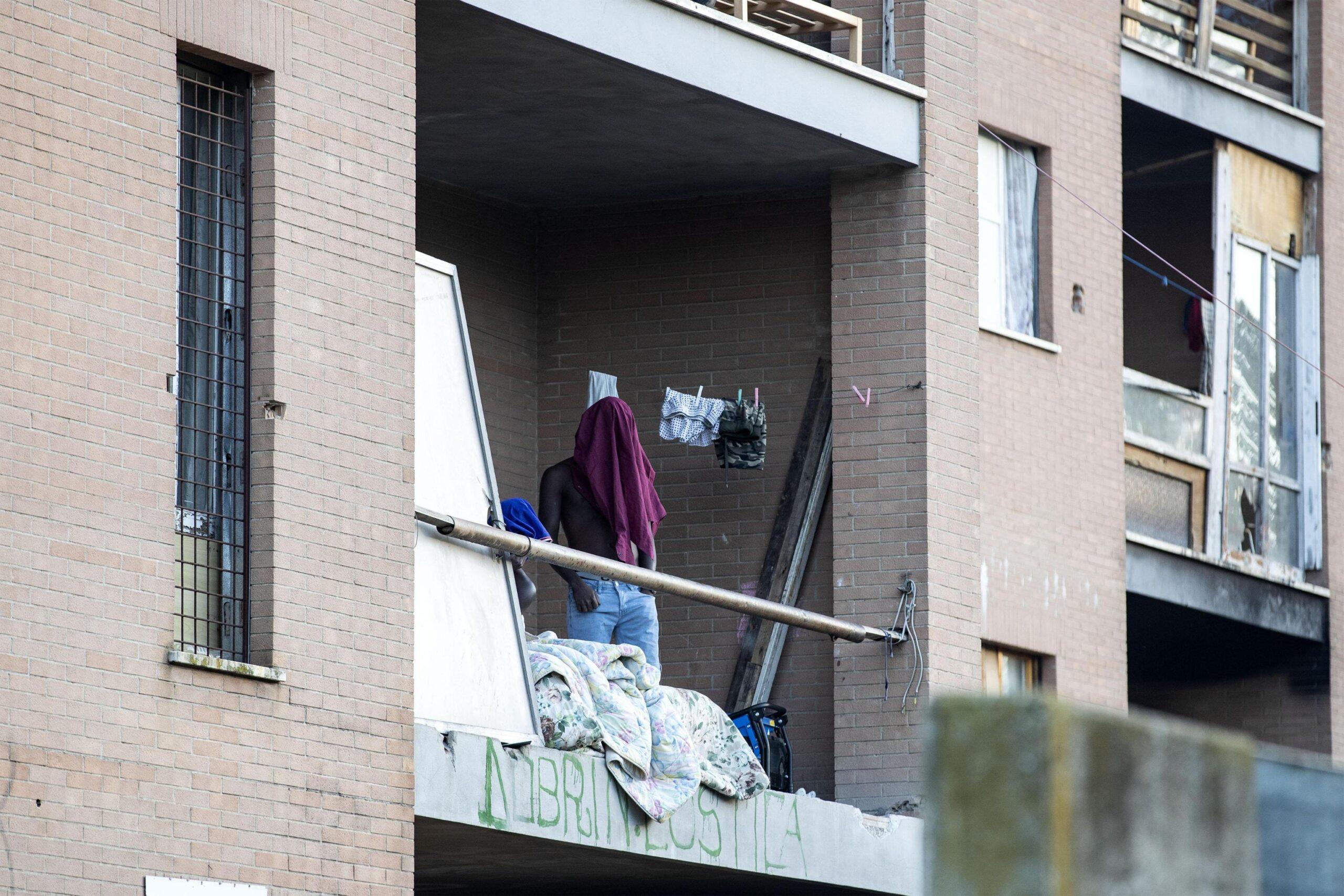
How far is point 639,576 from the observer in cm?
1250

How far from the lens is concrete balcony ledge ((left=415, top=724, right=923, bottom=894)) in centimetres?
1089

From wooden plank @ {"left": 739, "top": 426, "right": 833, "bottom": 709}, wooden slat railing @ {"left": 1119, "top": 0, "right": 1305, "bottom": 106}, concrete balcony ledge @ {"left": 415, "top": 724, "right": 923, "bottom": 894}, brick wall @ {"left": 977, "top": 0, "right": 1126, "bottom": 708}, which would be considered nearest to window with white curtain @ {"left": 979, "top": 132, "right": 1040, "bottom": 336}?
brick wall @ {"left": 977, "top": 0, "right": 1126, "bottom": 708}

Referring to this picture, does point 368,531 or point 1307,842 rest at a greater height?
point 368,531

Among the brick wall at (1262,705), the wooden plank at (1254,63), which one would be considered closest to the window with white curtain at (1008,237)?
the wooden plank at (1254,63)

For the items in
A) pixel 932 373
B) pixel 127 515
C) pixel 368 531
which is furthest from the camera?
pixel 932 373

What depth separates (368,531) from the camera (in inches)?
423

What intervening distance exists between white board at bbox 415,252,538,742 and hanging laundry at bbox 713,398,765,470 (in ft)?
11.2

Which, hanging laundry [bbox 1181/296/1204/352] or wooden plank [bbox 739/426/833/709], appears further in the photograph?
hanging laundry [bbox 1181/296/1204/352]

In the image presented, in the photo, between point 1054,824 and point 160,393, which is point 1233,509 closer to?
point 160,393

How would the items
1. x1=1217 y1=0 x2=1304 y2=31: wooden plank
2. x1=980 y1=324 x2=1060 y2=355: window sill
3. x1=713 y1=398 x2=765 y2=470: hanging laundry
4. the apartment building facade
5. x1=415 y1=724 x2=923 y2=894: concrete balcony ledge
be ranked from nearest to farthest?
the apartment building facade
x1=415 y1=724 x2=923 y2=894: concrete balcony ledge
x1=713 y1=398 x2=765 y2=470: hanging laundry
x1=980 y1=324 x2=1060 y2=355: window sill
x1=1217 y1=0 x2=1304 y2=31: wooden plank

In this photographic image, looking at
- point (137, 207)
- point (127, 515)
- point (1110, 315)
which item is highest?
point (1110, 315)

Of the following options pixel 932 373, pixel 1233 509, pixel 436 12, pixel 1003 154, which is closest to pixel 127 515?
pixel 436 12

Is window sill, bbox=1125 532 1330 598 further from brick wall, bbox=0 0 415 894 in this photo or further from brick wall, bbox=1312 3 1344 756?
brick wall, bbox=0 0 415 894

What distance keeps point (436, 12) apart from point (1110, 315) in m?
7.08
